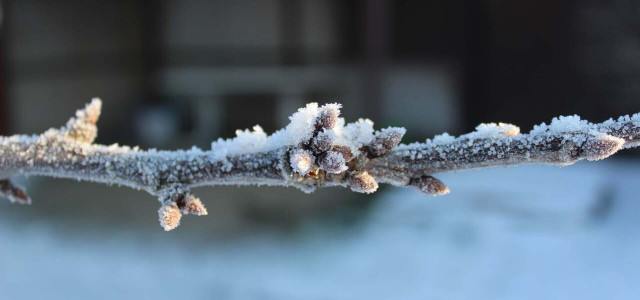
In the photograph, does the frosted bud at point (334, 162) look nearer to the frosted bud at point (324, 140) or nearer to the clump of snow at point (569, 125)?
the frosted bud at point (324, 140)

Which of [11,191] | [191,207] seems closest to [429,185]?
[191,207]

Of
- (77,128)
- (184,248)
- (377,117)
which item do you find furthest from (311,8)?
(77,128)

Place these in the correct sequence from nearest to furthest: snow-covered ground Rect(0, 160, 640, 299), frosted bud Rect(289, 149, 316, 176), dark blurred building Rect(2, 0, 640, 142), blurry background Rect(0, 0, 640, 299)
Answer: frosted bud Rect(289, 149, 316, 176)
snow-covered ground Rect(0, 160, 640, 299)
blurry background Rect(0, 0, 640, 299)
dark blurred building Rect(2, 0, 640, 142)

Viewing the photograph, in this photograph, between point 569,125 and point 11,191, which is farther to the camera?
point 11,191

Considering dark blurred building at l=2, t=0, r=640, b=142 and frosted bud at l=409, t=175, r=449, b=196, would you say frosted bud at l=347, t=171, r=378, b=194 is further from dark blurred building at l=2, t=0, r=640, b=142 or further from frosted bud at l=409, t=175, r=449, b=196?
dark blurred building at l=2, t=0, r=640, b=142

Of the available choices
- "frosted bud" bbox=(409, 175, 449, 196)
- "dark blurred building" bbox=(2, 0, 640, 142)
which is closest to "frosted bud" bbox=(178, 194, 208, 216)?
"frosted bud" bbox=(409, 175, 449, 196)

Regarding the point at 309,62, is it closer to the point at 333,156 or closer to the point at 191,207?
the point at 191,207
